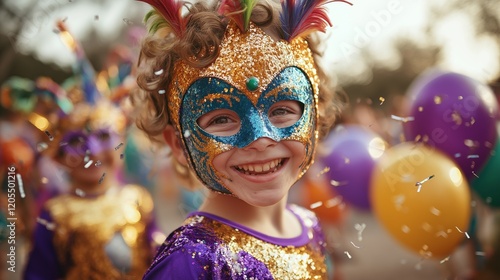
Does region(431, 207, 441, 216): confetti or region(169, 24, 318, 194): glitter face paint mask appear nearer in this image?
region(169, 24, 318, 194): glitter face paint mask

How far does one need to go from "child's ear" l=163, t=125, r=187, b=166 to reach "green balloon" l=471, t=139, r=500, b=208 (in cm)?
233

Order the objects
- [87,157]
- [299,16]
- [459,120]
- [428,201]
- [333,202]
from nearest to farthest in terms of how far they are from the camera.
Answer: [299,16], [87,157], [428,201], [459,120], [333,202]

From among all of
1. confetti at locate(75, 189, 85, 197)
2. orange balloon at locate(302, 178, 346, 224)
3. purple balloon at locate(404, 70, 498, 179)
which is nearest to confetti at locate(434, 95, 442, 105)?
purple balloon at locate(404, 70, 498, 179)

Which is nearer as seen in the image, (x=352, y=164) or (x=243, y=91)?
(x=243, y=91)

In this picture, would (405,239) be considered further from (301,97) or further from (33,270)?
(33,270)

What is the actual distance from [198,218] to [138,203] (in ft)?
5.28

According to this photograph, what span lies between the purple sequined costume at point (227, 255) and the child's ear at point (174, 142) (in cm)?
22

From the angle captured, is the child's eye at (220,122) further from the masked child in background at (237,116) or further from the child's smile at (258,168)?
the child's smile at (258,168)

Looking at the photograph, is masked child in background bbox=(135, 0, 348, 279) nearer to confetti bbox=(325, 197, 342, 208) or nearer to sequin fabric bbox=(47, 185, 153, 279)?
sequin fabric bbox=(47, 185, 153, 279)

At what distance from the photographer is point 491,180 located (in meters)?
3.63

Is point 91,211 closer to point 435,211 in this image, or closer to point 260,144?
point 260,144

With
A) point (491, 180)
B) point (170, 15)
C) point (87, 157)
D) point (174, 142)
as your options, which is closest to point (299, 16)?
point (170, 15)

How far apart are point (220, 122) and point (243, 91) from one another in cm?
13

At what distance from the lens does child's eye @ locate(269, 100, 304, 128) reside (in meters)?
1.80
